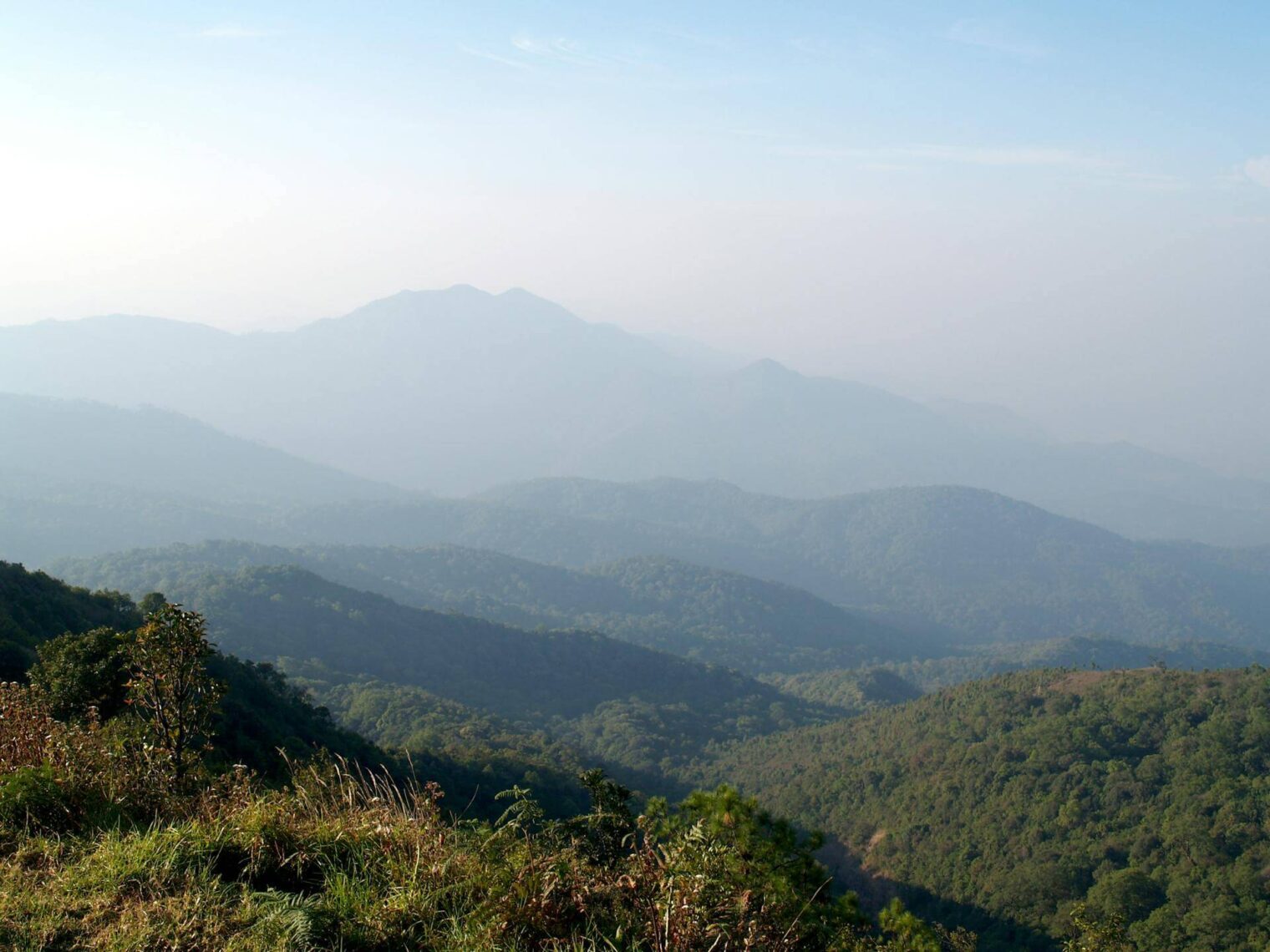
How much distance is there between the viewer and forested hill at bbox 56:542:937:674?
143m

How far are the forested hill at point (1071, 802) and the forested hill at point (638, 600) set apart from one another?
84855 mm

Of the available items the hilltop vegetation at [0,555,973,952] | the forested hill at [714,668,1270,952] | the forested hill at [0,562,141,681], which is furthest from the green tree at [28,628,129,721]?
the forested hill at [714,668,1270,952]

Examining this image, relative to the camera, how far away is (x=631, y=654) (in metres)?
102

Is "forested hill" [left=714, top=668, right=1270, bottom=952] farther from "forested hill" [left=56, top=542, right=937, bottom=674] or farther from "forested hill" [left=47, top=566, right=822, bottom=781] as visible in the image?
→ "forested hill" [left=56, top=542, right=937, bottom=674]

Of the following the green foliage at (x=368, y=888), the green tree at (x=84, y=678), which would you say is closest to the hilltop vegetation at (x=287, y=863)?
the green foliage at (x=368, y=888)

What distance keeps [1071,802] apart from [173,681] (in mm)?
52502

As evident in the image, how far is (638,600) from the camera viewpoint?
575 feet

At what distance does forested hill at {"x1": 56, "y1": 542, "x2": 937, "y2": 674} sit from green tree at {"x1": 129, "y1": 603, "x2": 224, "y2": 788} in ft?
430

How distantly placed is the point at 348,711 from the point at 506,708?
79.5ft

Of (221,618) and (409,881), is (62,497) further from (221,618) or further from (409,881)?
(409,881)

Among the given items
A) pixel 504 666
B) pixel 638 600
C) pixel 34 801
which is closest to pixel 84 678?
pixel 34 801

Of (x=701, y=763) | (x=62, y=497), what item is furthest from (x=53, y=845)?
(x=62, y=497)

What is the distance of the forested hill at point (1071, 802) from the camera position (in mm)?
37281

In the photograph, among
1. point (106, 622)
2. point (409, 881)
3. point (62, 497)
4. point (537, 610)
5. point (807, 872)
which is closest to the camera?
point (409, 881)
